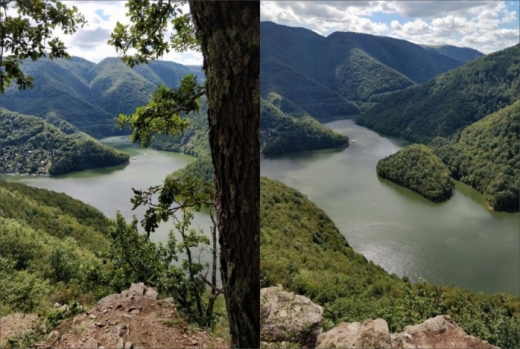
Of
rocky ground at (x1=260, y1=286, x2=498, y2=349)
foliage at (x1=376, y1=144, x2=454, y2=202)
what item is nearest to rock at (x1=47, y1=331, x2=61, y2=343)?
rocky ground at (x1=260, y1=286, x2=498, y2=349)

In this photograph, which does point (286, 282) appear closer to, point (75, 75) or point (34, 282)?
point (34, 282)

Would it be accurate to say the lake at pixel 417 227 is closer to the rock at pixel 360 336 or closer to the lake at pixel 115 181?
the lake at pixel 115 181

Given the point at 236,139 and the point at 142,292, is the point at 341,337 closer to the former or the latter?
the point at 142,292

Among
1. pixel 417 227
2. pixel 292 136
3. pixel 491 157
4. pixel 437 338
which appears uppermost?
pixel 437 338

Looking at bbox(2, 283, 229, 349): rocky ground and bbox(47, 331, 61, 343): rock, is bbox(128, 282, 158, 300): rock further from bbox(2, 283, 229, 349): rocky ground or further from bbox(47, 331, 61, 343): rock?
bbox(47, 331, 61, 343): rock

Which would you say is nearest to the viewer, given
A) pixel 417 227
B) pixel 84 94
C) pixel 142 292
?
pixel 142 292

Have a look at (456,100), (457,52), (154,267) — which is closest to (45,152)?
(154,267)

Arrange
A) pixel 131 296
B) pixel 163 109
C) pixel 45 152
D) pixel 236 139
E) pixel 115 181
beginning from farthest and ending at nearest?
pixel 45 152, pixel 115 181, pixel 131 296, pixel 163 109, pixel 236 139

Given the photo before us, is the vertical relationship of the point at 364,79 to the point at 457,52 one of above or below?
below
